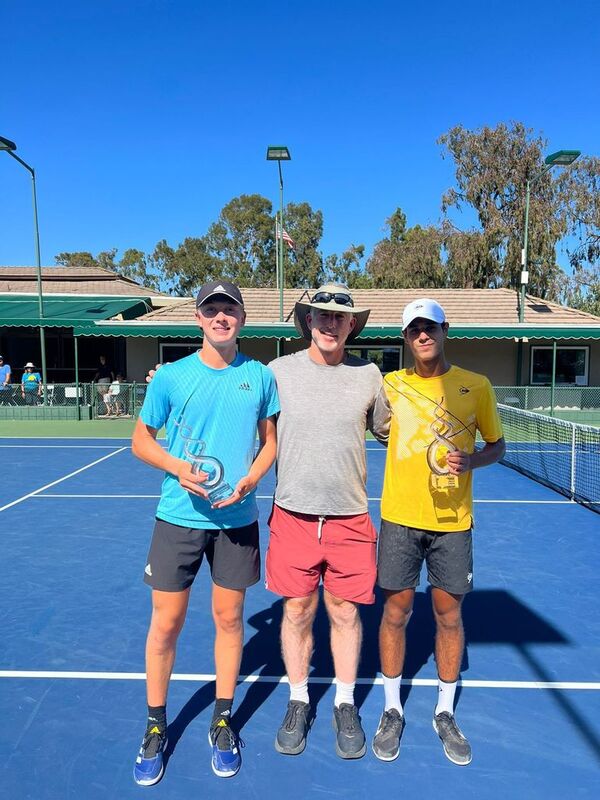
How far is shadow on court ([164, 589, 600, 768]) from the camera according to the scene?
3.26 meters

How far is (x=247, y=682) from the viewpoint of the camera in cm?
353

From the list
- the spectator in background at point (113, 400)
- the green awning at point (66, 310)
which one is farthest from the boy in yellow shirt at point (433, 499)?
the green awning at point (66, 310)

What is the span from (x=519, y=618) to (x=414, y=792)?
2129mm

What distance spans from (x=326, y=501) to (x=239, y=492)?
0.44 metres

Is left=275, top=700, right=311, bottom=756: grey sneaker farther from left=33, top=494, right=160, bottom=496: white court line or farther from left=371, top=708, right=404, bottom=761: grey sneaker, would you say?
left=33, top=494, right=160, bottom=496: white court line

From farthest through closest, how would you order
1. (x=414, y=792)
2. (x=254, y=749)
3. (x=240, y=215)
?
(x=240, y=215) < (x=254, y=749) < (x=414, y=792)

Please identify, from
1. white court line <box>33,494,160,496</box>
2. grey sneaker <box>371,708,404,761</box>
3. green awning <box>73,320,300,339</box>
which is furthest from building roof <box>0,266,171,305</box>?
grey sneaker <box>371,708,404,761</box>

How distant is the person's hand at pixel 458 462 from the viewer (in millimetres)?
2777

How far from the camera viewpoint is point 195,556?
9.23ft

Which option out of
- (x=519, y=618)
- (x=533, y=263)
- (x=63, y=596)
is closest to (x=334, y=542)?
(x=519, y=618)

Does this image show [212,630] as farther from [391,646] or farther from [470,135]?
[470,135]

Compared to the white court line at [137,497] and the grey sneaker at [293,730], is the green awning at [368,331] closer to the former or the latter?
the white court line at [137,497]

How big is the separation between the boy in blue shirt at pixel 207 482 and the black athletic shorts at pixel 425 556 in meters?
0.64

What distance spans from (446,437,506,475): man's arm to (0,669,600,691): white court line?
143 cm
